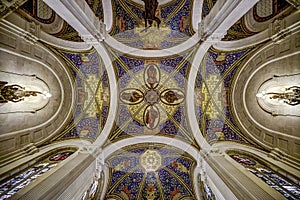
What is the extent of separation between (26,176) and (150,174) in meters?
6.32

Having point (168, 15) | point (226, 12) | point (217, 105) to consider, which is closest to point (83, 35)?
point (168, 15)

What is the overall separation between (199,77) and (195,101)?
1236mm

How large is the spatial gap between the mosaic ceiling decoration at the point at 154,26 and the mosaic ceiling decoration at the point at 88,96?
182cm

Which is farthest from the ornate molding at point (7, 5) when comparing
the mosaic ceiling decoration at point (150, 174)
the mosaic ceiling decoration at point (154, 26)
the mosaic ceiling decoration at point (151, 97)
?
the mosaic ceiling decoration at point (150, 174)

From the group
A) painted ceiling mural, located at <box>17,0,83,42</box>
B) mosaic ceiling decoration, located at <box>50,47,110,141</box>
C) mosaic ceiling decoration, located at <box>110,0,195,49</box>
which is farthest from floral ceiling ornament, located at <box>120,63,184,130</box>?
painted ceiling mural, located at <box>17,0,83,42</box>

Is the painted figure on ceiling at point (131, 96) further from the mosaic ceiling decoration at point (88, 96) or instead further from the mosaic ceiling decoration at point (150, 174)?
the mosaic ceiling decoration at point (150, 174)

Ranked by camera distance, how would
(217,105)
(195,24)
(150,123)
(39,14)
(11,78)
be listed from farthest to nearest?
(150,123) → (217,105) → (195,24) → (39,14) → (11,78)

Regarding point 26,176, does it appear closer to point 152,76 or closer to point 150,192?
point 150,192

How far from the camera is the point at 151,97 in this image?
1067 centimetres

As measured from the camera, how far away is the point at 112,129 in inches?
396

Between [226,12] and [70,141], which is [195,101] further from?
[70,141]

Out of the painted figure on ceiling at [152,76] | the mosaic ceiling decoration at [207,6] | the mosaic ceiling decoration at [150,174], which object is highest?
the mosaic ceiling decoration at [207,6]

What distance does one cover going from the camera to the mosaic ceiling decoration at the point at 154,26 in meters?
9.07

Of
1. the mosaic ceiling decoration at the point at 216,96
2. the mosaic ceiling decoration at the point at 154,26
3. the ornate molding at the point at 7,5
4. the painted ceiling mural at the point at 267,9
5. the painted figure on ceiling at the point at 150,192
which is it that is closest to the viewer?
the ornate molding at the point at 7,5
